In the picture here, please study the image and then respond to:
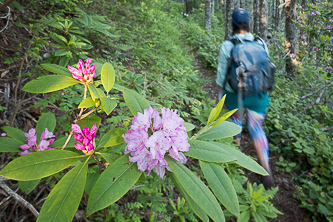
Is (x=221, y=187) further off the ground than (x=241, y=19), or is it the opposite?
(x=241, y=19)

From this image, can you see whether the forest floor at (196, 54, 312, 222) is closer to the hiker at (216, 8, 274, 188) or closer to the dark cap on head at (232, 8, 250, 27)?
the hiker at (216, 8, 274, 188)

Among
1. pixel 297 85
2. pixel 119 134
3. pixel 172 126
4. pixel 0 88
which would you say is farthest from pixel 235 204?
pixel 297 85

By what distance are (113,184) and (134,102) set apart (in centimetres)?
36

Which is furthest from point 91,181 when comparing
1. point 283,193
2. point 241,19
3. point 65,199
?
point 283,193

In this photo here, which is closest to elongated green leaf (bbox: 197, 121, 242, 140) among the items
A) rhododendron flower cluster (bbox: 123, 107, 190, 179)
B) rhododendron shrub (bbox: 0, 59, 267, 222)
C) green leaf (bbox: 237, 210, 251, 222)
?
rhododendron shrub (bbox: 0, 59, 267, 222)

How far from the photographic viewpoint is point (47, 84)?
818 mm

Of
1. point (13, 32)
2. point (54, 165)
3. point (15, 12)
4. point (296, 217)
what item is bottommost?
point (296, 217)

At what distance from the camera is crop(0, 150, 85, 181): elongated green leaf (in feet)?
2.02

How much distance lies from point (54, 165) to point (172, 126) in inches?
16.7

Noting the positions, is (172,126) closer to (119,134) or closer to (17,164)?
(119,134)

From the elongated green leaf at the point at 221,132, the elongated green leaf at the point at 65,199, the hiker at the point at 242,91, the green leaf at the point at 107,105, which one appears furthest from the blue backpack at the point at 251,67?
the elongated green leaf at the point at 65,199

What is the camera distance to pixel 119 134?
81cm

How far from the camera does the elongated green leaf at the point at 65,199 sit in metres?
0.59

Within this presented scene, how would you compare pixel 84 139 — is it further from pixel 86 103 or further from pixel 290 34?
pixel 290 34
